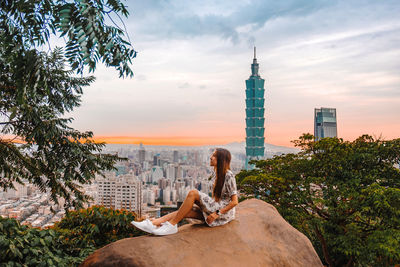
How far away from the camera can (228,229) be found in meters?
4.07

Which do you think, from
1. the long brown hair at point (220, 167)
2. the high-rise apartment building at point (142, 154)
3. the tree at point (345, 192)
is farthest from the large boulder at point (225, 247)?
the high-rise apartment building at point (142, 154)

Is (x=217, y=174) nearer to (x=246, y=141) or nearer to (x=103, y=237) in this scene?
(x=103, y=237)

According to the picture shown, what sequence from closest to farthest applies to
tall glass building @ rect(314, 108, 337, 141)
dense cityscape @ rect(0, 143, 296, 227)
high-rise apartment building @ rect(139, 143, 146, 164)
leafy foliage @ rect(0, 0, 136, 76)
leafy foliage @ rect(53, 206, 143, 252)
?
leafy foliage @ rect(0, 0, 136, 76) → leafy foliage @ rect(53, 206, 143, 252) → dense cityscape @ rect(0, 143, 296, 227) → high-rise apartment building @ rect(139, 143, 146, 164) → tall glass building @ rect(314, 108, 337, 141)

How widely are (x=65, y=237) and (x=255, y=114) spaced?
84.1 meters

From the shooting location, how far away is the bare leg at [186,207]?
384cm

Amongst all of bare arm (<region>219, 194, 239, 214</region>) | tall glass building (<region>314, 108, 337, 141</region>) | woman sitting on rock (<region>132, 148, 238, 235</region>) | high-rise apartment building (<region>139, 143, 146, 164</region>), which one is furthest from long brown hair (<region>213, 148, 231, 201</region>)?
tall glass building (<region>314, 108, 337, 141</region>)

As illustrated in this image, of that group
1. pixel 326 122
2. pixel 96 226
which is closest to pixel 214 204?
pixel 96 226

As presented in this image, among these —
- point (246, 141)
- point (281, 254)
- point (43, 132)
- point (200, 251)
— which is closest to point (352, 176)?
point (281, 254)

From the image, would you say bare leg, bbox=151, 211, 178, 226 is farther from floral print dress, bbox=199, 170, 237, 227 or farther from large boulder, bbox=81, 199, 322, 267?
floral print dress, bbox=199, 170, 237, 227

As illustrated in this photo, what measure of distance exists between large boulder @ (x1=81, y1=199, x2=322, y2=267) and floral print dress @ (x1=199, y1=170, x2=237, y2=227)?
94 mm

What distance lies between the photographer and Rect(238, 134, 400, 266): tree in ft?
A: 23.0

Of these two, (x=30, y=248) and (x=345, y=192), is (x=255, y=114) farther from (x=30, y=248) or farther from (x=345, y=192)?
(x=30, y=248)

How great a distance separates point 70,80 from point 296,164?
706 centimetres

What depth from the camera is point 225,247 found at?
376 centimetres
